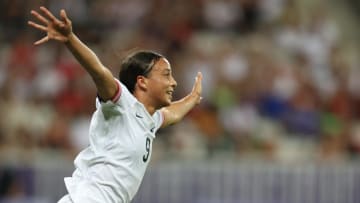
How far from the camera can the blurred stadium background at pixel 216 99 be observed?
45.0ft

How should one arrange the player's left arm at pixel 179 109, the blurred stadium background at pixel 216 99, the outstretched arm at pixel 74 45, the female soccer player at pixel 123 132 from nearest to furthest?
1. the outstretched arm at pixel 74 45
2. the female soccer player at pixel 123 132
3. the player's left arm at pixel 179 109
4. the blurred stadium background at pixel 216 99

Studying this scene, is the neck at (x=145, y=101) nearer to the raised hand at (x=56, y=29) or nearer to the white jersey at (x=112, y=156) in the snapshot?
the white jersey at (x=112, y=156)

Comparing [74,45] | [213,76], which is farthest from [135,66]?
[213,76]

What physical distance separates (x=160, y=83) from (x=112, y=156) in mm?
664

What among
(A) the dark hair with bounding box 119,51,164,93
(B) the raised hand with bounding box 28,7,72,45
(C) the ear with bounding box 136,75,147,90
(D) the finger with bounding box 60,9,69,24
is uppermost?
(D) the finger with bounding box 60,9,69,24

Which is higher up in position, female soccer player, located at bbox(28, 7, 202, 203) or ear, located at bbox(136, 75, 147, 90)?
ear, located at bbox(136, 75, 147, 90)

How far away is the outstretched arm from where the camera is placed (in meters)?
6.39

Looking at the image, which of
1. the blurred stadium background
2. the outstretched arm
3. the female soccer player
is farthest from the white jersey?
the blurred stadium background

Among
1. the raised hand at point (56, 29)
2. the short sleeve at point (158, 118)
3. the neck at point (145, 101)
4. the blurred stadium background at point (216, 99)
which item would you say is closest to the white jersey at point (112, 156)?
the neck at point (145, 101)

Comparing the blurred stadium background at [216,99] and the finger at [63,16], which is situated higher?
the finger at [63,16]

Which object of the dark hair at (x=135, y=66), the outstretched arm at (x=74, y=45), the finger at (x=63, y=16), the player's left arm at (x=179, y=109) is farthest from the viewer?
the player's left arm at (x=179, y=109)

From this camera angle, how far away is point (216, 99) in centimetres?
1497

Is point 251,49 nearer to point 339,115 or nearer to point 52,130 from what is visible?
point 339,115

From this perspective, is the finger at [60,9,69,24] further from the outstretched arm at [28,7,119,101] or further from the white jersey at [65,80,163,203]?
the white jersey at [65,80,163,203]
